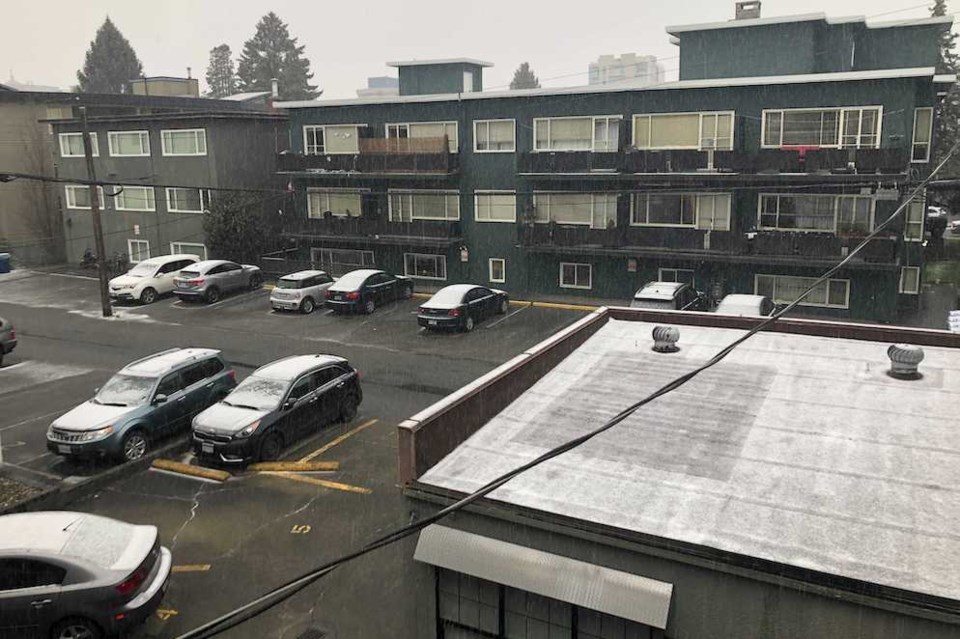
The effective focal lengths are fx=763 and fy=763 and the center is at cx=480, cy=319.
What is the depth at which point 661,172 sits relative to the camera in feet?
96.6

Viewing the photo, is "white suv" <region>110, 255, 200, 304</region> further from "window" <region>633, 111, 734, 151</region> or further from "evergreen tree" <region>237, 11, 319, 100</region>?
"evergreen tree" <region>237, 11, 319, 100</region>

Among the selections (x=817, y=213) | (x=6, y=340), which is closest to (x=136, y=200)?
(x=6, y=340)

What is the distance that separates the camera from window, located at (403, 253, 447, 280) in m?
36.5

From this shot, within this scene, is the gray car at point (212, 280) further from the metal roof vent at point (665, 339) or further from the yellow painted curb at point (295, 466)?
the metal roof vent at point (665, 339)

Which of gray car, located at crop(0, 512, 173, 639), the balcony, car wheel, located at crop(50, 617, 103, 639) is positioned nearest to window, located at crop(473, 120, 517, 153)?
the balcony

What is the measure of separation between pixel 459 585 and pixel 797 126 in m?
24.6

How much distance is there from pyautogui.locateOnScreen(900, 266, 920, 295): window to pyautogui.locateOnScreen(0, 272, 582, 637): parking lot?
45.0 feet

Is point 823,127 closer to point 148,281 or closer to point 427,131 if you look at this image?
point 427,131

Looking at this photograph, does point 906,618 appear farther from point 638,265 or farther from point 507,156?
point 507,156

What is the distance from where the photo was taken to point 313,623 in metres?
11.1

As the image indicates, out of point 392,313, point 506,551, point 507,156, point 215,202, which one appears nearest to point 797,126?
point 507,156

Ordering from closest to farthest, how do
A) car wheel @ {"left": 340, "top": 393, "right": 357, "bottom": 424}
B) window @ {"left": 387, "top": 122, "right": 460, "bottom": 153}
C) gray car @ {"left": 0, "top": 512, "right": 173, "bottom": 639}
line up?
1. gray car @ {"left": 0, "top": 512, "right": 173, "bottom": 639}
2. car wheel @ {"left": 340, "top": 393, "right": 357, "bottom": 424}
3. window @ {"left": 387, "top": 122, "right": 460, "bottom": 153}

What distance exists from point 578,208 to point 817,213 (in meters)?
9.46

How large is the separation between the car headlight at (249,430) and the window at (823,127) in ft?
71.2
